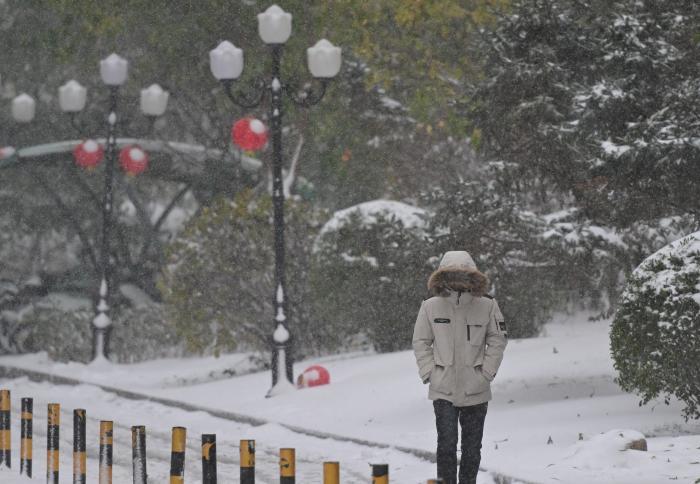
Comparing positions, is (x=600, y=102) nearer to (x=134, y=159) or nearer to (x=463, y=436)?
(x=463, y=436)

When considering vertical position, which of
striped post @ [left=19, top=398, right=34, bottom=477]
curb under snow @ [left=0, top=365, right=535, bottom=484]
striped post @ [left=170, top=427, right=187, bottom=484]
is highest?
striped post @ [left=170, top=427, right=187, bottom=484]

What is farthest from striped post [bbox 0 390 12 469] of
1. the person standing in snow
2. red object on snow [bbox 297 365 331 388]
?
red object on snow [bbox 297 365 331 388]

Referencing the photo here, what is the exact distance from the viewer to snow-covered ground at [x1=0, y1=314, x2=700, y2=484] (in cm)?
1080

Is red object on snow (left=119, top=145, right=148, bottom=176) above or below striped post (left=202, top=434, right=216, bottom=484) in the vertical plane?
above

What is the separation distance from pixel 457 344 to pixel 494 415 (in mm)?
5715

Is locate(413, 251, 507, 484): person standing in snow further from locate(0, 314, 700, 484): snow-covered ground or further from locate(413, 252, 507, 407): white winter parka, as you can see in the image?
locate(0, 314, 700, 484): snow-covered ground

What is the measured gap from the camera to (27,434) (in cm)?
1077

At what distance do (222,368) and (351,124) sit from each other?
757 cm

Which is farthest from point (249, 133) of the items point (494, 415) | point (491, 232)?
point (494, 415)

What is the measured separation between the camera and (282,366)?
1895 cm

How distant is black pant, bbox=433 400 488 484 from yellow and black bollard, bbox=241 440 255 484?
6.99 ft

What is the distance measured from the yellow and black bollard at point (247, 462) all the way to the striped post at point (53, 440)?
289 centimetres

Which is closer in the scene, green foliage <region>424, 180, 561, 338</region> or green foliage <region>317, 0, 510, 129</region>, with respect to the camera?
green foliage <region>424, 180, 561, 338</region>

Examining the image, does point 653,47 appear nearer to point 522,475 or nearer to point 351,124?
point 522,475
